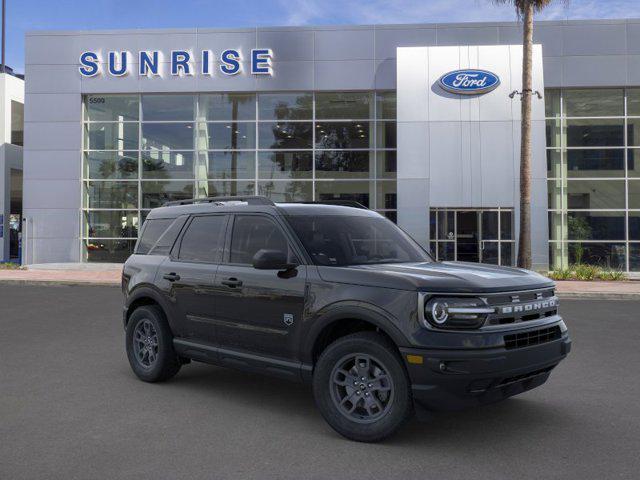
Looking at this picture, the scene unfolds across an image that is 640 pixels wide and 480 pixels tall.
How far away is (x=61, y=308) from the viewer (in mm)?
13266

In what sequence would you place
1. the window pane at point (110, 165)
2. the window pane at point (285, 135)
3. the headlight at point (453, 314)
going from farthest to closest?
1. the window pane at point (110, 165)
2. the window pane at point (285, 135)
3. the headlight at point (453, 314)

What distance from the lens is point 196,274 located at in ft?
19.7

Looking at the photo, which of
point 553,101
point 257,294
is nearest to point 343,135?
point 553,101

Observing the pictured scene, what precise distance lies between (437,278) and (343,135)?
21.8 m

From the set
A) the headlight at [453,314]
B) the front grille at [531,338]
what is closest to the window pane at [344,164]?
the front grille at [531,338]

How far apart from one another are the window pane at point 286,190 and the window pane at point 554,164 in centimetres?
966

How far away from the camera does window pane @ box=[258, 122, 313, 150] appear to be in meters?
25.9

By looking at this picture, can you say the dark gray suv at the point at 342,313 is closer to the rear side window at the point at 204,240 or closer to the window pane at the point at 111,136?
the rear side window at the point at 204,240

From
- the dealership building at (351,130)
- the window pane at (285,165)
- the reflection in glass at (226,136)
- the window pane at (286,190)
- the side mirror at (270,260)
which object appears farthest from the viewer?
the reflection in glass at (226,136)

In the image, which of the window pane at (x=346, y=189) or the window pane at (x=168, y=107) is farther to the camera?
the window pane at (x=168, y=107)

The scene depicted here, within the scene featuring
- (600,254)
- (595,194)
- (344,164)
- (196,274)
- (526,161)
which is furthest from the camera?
(344,164)

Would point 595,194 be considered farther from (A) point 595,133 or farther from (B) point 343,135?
(B) point 343,135

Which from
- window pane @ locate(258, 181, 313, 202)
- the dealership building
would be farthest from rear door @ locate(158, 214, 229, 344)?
window pane @ locate(258, 181, 313, 202)

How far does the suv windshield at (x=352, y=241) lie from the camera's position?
5359 mm
